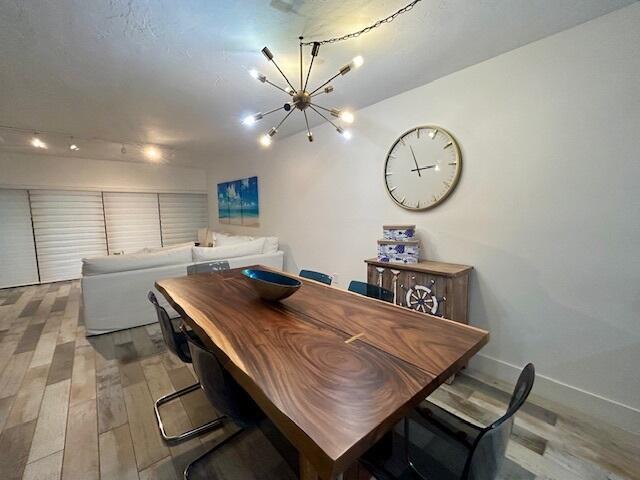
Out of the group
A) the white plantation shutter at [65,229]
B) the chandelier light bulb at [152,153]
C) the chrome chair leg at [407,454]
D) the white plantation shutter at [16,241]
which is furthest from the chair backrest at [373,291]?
the white plantation shutter at [16,241]

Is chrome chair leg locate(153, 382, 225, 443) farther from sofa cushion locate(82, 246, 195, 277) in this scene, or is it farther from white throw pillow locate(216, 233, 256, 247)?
white throw pillow locate(216, 233, 256, 247)

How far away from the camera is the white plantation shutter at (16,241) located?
14.6 ft

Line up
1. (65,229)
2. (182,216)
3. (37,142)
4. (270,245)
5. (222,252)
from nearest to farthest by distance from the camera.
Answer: (222,252) < (37,142) < (270,245) < (65,229) < (182,216)

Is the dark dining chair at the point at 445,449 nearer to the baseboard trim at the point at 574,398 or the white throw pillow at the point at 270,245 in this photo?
the baseboard trim at the point at 574,398

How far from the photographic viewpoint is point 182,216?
239 inches

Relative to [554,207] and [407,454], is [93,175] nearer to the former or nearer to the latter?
[407,454]

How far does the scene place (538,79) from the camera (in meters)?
1.75

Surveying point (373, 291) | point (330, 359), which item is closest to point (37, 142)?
point (373, 291)

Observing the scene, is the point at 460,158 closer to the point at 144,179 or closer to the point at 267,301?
the point at 267,301

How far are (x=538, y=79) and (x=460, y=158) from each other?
64cm

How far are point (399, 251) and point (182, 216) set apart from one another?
17.9 feet

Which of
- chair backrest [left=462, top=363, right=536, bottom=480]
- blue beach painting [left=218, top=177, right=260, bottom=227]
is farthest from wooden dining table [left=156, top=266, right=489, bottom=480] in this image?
blue beach painting [left=218, top=177, right=260, bottom=227]

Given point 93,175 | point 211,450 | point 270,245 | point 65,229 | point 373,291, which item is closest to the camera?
point 211,450

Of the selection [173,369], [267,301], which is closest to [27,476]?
[173,369]
